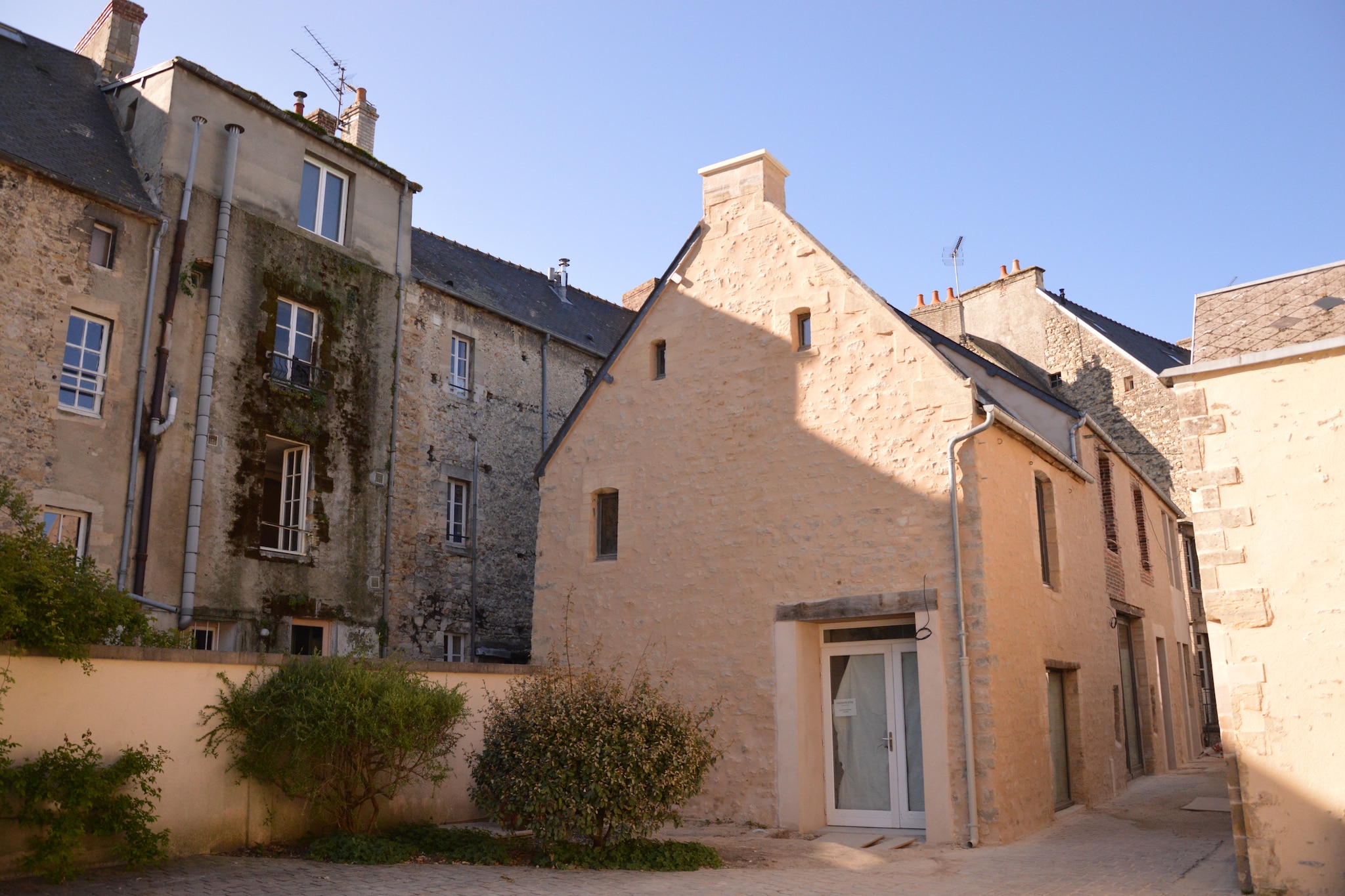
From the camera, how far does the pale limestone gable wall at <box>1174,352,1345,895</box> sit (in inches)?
A: 260

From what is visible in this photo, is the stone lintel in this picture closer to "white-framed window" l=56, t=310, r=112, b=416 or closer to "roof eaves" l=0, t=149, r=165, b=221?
"white-framed window" l=56, t=310, r=112, b=416

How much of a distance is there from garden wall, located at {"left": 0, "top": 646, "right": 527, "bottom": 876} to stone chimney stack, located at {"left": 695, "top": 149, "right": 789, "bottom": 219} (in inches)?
287

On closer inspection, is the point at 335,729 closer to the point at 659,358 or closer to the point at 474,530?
the point at 659,358

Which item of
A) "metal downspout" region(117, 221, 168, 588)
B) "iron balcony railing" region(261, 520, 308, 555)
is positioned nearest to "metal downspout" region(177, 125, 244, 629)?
"metal downspout" region(117, 221, 168, 588)

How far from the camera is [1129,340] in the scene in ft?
72.8

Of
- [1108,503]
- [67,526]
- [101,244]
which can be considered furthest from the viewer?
[1108,503]

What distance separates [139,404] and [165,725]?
527cm

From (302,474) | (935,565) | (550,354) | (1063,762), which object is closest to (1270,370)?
(935,565)

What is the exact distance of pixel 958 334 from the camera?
22125 mm

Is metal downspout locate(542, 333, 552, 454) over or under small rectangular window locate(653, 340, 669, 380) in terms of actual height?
over

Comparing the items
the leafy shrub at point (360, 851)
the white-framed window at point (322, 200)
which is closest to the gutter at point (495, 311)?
the white-framed window at point (322, 200)

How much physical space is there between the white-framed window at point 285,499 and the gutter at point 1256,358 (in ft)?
34.5

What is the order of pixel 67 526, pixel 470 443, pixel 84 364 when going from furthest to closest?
pixel 470 443, pixel 84 364, pixel 67 526

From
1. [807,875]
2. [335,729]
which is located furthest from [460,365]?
[807,875]
